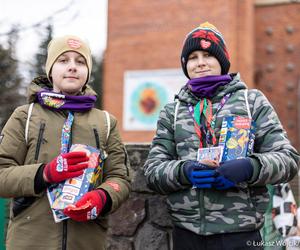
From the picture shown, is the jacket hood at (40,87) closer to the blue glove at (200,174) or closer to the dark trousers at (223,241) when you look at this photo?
the blue glove at (200,174)

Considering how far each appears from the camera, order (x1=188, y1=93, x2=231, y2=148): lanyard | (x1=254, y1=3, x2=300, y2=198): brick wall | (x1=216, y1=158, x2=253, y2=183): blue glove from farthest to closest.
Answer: (x1=254, y1=3, x2=300, y2=198): brick wall
(x1=188, y1=93, x2=231, y2=148): lanyard
(x1=216, y1=158, x2=253, y2=183): blue glove

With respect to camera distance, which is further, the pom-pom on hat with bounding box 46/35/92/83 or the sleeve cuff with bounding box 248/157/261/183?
the pom-pom on hat with bounding box 46/35/92/83

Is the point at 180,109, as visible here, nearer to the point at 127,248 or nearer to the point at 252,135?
the point at 252,135

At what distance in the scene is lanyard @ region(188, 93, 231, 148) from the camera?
2.21m

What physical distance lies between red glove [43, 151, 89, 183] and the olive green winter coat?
0.27 ft

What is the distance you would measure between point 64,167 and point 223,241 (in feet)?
2.86

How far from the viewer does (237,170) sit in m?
1.98

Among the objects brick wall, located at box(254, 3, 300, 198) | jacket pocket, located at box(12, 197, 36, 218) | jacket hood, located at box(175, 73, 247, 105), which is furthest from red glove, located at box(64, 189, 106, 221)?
brick wall, located at box(254, 3, 300, 198)

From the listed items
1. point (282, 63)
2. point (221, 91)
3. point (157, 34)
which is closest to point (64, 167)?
point (221, 91)

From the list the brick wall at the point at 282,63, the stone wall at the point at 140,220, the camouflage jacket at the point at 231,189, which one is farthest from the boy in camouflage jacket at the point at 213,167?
the brick wall at the point at 282,63

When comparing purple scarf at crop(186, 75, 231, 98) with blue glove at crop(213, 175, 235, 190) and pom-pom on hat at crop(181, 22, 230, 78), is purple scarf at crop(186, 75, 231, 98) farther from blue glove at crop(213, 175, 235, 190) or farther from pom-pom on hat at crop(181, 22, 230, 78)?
blue glove at crop(213, 175, 235, 190)

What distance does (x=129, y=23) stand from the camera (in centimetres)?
1767

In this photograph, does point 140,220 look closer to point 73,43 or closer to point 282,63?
point 73,43

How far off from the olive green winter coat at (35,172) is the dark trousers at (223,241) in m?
0.43
